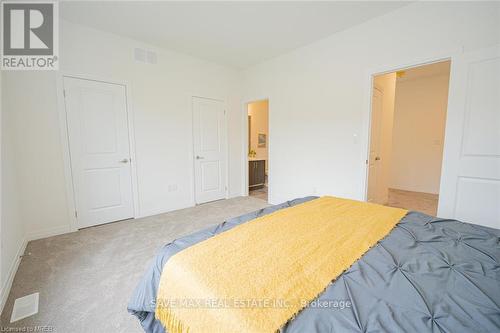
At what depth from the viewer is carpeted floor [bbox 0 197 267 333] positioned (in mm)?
1427

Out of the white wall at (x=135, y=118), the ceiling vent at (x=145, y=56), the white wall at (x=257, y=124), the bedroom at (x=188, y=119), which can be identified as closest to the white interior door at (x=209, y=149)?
the bedroom at (x=188, y=119)

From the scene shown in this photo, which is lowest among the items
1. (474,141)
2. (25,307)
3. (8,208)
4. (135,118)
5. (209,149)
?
(25,307)

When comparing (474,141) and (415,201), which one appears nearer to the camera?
(474,141)

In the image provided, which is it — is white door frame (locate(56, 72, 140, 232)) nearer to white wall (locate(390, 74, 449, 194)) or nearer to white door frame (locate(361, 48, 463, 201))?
white door frame (locate(361, 48, 463, 201))

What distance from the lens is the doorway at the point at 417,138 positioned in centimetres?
399

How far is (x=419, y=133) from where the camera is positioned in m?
4.95

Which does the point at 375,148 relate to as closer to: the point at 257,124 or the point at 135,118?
the point at 135,118

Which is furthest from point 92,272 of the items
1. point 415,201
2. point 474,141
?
point 415,201

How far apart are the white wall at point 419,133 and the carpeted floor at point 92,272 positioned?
15.6ft

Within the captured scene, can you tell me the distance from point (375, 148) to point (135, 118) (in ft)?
12.1

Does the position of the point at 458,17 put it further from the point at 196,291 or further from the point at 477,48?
the point at 196,291

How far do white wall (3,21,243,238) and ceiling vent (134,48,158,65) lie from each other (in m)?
0.06

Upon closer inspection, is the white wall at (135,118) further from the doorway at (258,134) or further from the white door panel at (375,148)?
the white door panel at (375,148)

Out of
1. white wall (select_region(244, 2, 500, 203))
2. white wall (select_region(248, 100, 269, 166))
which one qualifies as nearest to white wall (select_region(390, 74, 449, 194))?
white wall (select_region(244, 2, 500, 203))
